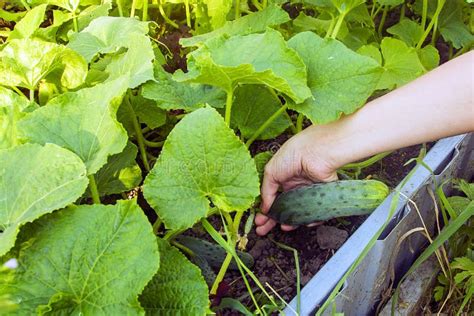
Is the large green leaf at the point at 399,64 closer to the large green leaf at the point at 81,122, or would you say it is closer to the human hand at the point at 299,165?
the human hand at the point at 299,165

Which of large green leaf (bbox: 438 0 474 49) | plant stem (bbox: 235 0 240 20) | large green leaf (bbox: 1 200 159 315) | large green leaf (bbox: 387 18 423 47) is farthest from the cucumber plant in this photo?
large green leaf (bbox: 438 0 474 49)

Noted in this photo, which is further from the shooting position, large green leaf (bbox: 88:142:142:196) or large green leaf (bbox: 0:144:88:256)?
large green leaf (bbox: 88:142:142:196)

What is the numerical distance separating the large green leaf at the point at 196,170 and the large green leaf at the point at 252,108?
33 cm

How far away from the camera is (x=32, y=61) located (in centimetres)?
114

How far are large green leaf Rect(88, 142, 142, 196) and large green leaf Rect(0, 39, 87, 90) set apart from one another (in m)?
0.19

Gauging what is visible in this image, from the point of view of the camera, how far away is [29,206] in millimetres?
864

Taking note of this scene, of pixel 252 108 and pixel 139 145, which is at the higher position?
pixel 252 108

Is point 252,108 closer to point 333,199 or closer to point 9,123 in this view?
A: point 333,199

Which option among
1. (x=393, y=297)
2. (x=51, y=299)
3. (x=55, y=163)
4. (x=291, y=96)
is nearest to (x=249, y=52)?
(x=291, y=96)

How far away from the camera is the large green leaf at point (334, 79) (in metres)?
1.06

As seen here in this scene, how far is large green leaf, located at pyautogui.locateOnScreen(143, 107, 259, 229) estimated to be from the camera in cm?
94

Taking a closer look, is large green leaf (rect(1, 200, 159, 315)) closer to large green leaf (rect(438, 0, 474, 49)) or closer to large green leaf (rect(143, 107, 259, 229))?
large green leaf (rect(143, 107, 259, 229))

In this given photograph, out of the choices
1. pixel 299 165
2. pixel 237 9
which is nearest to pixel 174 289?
pixel 299 165

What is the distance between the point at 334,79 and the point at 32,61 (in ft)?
1.84
